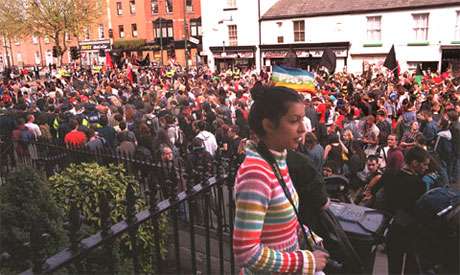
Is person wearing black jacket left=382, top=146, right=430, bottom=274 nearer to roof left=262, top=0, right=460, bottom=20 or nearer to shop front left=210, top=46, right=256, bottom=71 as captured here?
roof left=262, top=0, right=460, bottom=20

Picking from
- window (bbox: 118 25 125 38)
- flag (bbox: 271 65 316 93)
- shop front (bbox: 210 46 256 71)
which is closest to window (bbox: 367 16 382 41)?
shop front (bbox: 210 46 256 71)

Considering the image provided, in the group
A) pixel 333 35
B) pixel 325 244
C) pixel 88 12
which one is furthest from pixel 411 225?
pixel 88 12

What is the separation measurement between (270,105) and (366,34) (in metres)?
31.6

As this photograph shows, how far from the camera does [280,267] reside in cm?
212

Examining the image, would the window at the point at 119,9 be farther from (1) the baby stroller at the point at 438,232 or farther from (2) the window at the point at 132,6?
(1) the baby stroller at the point at 438,232

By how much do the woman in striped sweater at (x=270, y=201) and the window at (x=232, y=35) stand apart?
3764 centimetres

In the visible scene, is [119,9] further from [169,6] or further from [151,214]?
[151,214]

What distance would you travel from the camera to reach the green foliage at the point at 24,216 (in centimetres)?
332

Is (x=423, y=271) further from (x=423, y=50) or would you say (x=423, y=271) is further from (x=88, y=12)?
(x=88, y=12)

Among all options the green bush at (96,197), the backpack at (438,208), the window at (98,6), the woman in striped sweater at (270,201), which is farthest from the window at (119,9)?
the woman in striped sweater at (270,201)

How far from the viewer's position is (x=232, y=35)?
39.3m

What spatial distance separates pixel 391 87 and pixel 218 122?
9.12 m

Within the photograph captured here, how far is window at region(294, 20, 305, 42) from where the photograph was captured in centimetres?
3450

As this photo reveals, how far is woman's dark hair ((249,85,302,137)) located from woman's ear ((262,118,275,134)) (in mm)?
13
